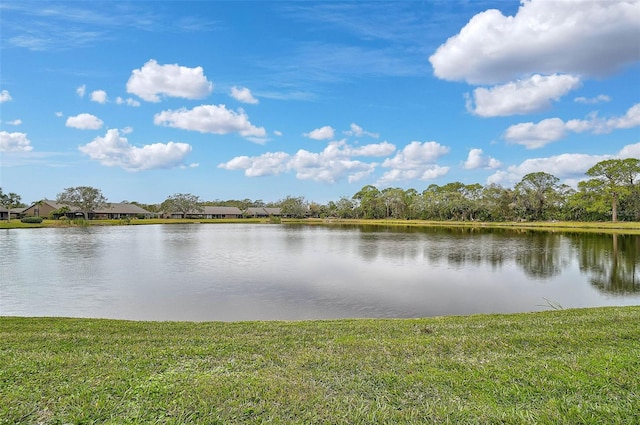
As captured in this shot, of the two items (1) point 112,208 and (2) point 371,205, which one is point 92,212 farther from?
(2) point 371,205

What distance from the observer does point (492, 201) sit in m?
72.2

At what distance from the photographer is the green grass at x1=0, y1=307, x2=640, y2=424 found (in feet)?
11.0

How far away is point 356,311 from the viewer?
10.7 m

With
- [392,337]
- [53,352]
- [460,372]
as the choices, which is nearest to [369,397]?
[460,372]

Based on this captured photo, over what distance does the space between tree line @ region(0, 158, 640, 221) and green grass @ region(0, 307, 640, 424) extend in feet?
211

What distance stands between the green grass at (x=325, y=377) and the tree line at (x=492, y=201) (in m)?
64.4

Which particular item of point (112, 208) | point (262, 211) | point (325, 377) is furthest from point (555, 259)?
point (262, 211)

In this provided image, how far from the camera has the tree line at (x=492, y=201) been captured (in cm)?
5800

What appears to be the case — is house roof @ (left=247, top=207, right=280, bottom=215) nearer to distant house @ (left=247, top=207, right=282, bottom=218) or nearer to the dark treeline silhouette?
distant house @ (left=247, top=207, right=282, bottom=218)

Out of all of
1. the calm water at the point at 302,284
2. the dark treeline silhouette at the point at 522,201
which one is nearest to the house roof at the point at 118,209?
the dark treeline silhouette at the point at 522,201

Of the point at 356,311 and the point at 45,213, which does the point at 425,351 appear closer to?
the point at 356,311

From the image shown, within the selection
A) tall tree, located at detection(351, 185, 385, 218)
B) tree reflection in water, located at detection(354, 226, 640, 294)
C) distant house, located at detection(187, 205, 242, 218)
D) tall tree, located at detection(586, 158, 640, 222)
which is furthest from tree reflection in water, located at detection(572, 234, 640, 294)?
distant house, located at detection(187, 205, 242, 218)

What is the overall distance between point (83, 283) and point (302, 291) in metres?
8.28

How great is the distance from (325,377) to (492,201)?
75.9 m
